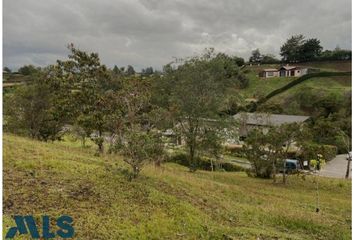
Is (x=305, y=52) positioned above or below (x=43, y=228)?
above

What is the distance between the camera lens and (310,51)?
227 feet

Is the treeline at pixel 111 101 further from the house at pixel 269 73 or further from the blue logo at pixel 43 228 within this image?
the house at pixel 269 73

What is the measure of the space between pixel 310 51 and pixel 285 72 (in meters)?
9.89

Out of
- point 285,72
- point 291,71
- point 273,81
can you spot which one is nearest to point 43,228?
point 273,81

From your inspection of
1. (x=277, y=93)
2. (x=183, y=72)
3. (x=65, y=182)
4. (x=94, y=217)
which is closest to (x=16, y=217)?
(x=94, y=217)

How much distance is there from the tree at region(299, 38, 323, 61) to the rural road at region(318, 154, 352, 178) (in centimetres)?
4393

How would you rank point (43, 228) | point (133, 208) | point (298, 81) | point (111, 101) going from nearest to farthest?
point (43, 228) → point (133, 208) → point (111, 101) → point (298, 81)

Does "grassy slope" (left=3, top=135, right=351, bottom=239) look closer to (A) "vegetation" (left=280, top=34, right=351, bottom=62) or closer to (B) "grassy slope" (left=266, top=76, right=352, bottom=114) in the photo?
(B) "grassy slope" (left=266, top=76, right=352, bottom=114)

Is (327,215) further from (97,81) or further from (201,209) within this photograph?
(97,81)

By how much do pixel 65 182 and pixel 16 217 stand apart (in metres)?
1.58

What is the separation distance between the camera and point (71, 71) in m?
18.1

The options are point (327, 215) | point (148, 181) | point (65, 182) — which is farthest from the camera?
point (327, 215)

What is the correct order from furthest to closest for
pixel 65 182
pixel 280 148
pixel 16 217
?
pixel 280 148 < pixel 65 182 < pixel 16 217

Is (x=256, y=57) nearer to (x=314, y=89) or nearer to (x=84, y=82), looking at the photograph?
(x=314, y=89)
